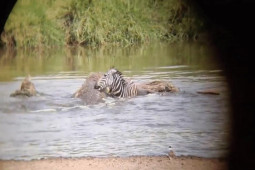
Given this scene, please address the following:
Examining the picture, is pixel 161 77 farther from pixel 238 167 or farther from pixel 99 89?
pixel 238 167

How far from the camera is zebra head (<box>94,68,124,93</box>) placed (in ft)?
14.0

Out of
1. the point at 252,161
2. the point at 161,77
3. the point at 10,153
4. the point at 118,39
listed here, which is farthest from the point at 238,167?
the point at 10,153

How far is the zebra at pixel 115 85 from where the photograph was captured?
4.25 meters

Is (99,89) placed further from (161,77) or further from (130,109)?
(161,77)

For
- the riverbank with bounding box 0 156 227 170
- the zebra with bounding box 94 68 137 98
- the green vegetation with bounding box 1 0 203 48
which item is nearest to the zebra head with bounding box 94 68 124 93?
the zebra with bounding box 94 68 137 98

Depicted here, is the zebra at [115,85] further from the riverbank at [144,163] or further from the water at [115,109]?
the riverbank at [144,163]

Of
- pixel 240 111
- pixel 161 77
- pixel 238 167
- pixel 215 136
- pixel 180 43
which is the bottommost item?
pixel 238 167

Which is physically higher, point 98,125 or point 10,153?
point 98,125

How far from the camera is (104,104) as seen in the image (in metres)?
4.29

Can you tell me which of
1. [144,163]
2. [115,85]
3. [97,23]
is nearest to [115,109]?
[115,85]

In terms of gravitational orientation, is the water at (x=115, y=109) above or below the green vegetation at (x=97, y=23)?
below

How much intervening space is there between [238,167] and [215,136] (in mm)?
401

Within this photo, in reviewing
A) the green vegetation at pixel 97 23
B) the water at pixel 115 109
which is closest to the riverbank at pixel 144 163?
the water at pixel 115 109

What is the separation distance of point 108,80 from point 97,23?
0.62 m
